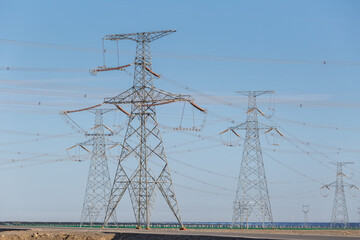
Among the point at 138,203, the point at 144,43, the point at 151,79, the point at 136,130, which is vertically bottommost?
the point at 138,203

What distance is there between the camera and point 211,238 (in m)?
47.0

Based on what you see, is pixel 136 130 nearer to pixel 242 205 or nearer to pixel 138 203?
pixel 138 203

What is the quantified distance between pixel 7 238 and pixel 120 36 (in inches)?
983

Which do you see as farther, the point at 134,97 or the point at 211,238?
the point at 134,97

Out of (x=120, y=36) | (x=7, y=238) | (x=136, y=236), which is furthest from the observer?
(x=120, y=36)

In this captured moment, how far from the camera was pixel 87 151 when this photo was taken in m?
93.6

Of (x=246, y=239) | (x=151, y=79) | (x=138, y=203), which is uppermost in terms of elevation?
(x=151, y=79)

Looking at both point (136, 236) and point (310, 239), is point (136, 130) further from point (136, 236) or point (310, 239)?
point (310, 239)

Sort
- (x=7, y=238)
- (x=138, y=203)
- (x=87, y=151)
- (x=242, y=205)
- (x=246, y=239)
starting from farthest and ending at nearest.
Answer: (x=87, y=151) → (x=242, y=205) → (x=138, y=203) → (x=7, y=238) → (x=246, y=239)

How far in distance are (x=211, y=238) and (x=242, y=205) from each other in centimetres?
3796

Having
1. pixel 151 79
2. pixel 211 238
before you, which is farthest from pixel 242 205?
pixel 211 238

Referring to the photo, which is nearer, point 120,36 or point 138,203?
point 138,203

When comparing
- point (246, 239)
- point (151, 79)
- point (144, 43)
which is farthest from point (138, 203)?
point (246, 239)

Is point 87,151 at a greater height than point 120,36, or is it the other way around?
point 120,36
